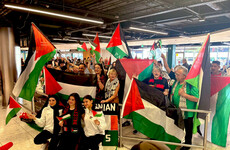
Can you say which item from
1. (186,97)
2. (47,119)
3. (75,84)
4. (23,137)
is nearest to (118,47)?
(75,84)

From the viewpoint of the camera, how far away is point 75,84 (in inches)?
139

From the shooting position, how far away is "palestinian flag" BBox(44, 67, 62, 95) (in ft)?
10.9

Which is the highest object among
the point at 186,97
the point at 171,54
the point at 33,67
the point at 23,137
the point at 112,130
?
the point at 171,54

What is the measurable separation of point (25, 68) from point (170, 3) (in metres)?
5.49

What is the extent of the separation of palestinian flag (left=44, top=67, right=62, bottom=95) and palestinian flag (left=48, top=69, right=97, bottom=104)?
8cm

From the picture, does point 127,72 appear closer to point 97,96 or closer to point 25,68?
point 97,96

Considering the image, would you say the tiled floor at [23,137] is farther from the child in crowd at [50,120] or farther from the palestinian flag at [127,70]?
the palestinian flag at [127,70]

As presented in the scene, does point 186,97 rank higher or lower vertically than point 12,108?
Result: higher

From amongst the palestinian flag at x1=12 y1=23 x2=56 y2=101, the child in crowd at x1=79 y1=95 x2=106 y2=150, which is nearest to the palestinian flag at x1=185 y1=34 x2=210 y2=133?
the child in crowd at x1=79 y1=95 x2=106 y2=150

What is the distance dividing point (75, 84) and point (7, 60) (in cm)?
409

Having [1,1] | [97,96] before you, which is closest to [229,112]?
[97,96]

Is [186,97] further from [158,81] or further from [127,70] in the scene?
[127,70]

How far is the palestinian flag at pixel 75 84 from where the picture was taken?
→ 137 inches

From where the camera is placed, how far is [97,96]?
353cm
